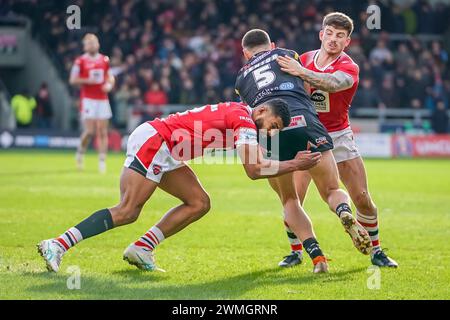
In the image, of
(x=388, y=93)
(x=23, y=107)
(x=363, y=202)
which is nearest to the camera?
(x=363, y=202)

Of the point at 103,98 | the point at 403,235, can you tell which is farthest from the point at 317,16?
→ the point at 403,235

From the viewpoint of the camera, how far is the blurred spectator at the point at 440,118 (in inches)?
1167

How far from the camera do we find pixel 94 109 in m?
20.7

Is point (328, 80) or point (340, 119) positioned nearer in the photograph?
point (328, 80)

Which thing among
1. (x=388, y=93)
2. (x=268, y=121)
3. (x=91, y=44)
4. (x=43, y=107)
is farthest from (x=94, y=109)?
(x=388, y=93)

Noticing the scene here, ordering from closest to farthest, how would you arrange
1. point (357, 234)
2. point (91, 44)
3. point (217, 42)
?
point (357, 234) → point (91, 44) → point (217, 42)

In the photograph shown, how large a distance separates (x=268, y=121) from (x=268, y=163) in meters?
0.38

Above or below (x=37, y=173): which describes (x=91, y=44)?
above

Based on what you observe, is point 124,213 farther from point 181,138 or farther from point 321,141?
point 321,141

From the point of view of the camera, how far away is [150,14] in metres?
32.9

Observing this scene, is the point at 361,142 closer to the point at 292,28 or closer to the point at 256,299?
the point at 292,28

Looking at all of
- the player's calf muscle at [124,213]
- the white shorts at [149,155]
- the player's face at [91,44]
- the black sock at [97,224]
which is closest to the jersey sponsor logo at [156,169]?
the white shorts at [149,155]

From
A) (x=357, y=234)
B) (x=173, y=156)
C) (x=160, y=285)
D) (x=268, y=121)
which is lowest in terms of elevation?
(x=160, y=285)
